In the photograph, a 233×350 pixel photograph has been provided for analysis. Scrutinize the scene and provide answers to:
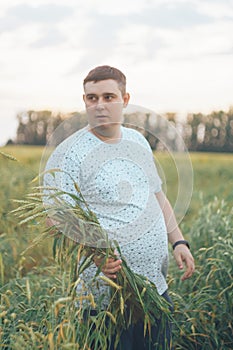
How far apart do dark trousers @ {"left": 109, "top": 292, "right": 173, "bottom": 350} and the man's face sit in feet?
2.72

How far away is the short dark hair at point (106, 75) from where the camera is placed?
2420mm

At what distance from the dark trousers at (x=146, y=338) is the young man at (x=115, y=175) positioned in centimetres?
2

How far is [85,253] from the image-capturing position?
2.31 m

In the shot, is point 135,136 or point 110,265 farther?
point 135,136

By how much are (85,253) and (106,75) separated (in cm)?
67

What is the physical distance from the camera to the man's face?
2.40 m

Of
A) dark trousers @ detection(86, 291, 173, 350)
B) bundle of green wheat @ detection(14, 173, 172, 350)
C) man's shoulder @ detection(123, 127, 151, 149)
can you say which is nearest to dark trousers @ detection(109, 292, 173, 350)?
dark trousers @ detection(86, 291, 173, 350)

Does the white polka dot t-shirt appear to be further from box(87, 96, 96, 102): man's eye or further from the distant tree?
the distant tree

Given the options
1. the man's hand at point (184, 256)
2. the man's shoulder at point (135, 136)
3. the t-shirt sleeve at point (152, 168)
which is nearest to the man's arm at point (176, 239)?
the man's hand at point (184, 256)

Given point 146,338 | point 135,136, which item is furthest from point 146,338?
point 135,136

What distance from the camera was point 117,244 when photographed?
7.64 feet

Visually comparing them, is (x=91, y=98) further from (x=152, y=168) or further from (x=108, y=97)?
(x=152, y=168)

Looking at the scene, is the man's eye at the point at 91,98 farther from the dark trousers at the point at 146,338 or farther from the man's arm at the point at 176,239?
the dark trousers at the point at 146,338

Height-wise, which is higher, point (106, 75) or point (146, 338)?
point (106, 75)
